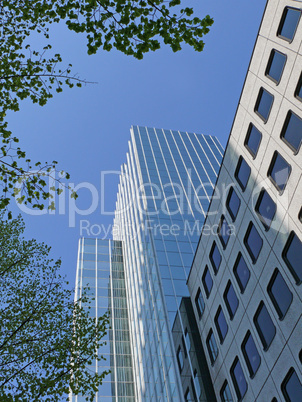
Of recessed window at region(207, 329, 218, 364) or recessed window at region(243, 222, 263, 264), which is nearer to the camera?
recessed window at region(243, 222, 263, 264)

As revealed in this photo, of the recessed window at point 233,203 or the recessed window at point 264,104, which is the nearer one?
the recessed window at point 264,104

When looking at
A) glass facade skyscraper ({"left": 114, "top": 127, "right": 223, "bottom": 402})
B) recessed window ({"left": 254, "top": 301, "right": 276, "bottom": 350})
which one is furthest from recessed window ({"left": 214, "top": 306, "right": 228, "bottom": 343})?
recessed window ({"left": 254, "top": 301, "right": 276, "bottom": 350})

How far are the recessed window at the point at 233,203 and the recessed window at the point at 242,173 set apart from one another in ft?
2.66

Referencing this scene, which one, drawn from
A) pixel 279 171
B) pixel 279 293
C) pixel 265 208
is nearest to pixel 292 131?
pixel 279 171

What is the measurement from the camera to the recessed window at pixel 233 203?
23.0 meters

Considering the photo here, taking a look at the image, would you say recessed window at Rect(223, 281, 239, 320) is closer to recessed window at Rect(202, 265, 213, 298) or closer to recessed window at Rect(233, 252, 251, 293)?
recessed window at Rect(233, 252, 251, 293)

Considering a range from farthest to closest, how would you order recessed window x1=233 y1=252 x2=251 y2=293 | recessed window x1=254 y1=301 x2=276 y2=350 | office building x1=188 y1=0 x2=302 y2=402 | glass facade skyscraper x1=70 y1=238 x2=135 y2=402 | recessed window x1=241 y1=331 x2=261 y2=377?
1. glass facade skyscraper x1=70 y1=238 x2=135 y2=402
2. recessed window x1=233 y1=252 x2=251 y2=293
3. recessed window x1=241 y1=331 x2=261 y2=377
4. recessed window x1=254 y1=301 x2=276 y2=350
5. office building x1=188 y1=0 x2=302 y2=402

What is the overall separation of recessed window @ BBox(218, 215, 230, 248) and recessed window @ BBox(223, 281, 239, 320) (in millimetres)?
2541

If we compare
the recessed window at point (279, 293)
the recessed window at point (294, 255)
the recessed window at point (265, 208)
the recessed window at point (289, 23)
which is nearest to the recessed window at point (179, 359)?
the recessed window at point (279, 293)

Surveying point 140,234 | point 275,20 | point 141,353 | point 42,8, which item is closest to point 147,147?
point 140,234

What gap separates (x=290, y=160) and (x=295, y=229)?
3162 mm

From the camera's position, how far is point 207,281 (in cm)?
2653

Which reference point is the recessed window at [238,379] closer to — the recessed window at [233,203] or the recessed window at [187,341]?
the recessed window at [187,341]

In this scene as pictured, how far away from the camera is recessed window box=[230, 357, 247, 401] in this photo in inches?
791
